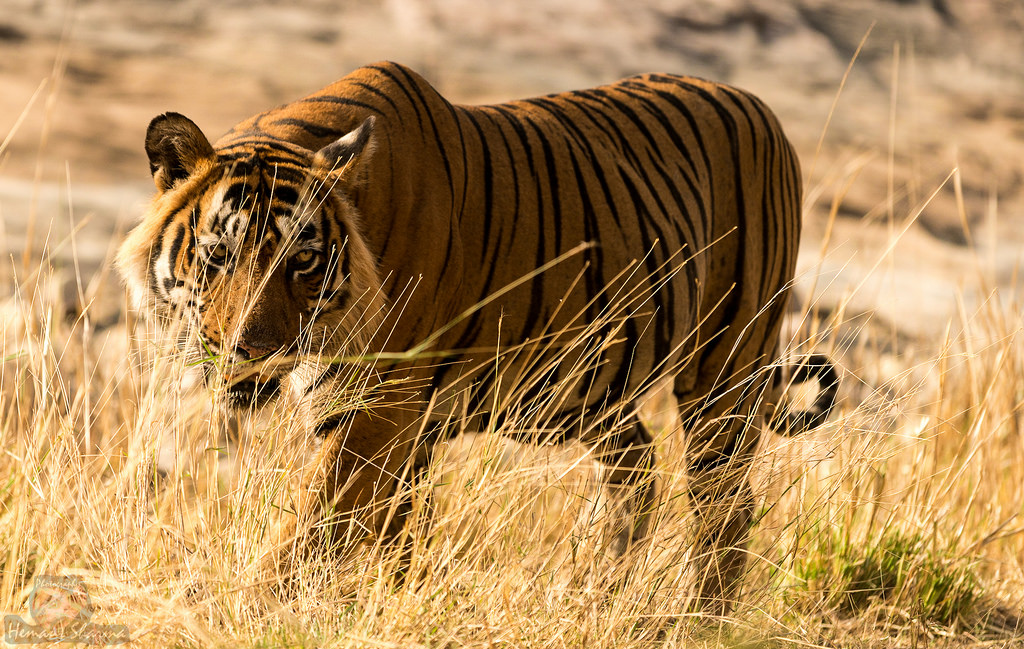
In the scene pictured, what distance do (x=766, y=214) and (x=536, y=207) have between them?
3.73ft

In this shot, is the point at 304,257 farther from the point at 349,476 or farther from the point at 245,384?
the point at 349,476

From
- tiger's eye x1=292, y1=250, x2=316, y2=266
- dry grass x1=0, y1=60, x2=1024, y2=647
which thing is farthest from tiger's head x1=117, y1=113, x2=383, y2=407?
dry grass x1=0, y1=60, x2=1024, y2=647

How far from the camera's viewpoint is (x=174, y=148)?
237 centimetres

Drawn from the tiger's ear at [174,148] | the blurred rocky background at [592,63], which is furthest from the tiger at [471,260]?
the blurred rocky background at [592,63]

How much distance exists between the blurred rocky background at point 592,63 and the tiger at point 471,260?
649cm

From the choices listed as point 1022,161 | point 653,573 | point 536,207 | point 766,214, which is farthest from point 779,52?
point 653,573

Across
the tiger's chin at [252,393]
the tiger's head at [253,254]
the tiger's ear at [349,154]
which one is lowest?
the tiger's chin at [252,393]

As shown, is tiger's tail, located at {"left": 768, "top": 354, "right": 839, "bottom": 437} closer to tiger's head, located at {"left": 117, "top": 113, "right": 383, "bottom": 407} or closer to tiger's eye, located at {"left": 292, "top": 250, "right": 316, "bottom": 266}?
tiger's head, located at {"left": 117, "top": 113, "right": 383, "bottom": 407}

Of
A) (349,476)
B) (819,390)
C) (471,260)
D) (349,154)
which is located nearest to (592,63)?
(819,390)

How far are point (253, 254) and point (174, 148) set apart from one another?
36 cm

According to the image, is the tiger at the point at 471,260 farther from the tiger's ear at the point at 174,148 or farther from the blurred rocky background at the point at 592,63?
the blurred rocky background at the point at 592,63

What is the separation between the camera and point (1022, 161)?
1223 centimetres

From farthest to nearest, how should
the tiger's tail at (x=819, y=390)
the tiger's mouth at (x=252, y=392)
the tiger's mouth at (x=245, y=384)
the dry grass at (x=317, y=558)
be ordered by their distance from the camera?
1. the tiger's tail at (x=819, y=390)
2. the tiger's mouth at (x=252, y=392)
3. the tiger's mouth at (x=245, y=384)
4. the dry grass at (x=317, y=558)

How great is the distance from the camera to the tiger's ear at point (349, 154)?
238 cm
